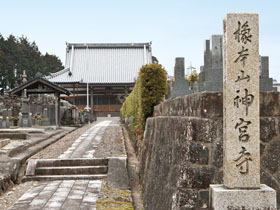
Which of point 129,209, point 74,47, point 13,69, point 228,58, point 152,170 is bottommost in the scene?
point 129,209

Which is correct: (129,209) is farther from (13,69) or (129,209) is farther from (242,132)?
(13,69)

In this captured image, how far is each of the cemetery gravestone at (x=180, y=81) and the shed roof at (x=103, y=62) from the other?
29012mm

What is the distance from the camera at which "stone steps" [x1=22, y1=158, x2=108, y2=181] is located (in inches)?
266

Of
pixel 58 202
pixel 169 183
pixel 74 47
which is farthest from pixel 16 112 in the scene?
pixel 74 47

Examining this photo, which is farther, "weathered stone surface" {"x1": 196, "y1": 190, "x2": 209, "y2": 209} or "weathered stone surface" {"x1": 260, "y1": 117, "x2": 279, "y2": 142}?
"weathered stone surface" {"x1": 260, "y1": 117, "x2": 279, "y2": 142}

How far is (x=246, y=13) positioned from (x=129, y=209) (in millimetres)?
3377

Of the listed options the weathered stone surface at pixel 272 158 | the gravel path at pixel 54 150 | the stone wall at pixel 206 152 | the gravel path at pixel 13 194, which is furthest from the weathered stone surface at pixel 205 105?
the gravel path at pixel 54 150

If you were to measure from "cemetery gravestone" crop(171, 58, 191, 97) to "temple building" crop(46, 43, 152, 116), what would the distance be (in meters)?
25.4

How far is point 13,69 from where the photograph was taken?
142 feet

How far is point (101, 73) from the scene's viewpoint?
4019 cm

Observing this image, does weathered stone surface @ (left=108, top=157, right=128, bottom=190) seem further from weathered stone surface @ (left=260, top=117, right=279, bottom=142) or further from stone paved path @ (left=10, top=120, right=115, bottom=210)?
weathered stone surface @ (left=260, top=117, right=279, bottom=142)

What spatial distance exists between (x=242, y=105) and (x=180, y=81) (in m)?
4.82

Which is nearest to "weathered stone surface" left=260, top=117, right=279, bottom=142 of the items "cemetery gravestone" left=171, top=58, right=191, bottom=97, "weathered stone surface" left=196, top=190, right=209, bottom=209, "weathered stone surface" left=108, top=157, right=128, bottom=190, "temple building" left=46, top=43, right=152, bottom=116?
"weathered stone surface" left=196, top=190, right=209, bottom=209

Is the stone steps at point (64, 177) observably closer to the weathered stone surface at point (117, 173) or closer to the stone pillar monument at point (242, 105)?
the weathered stone surface at point (117, 173)
